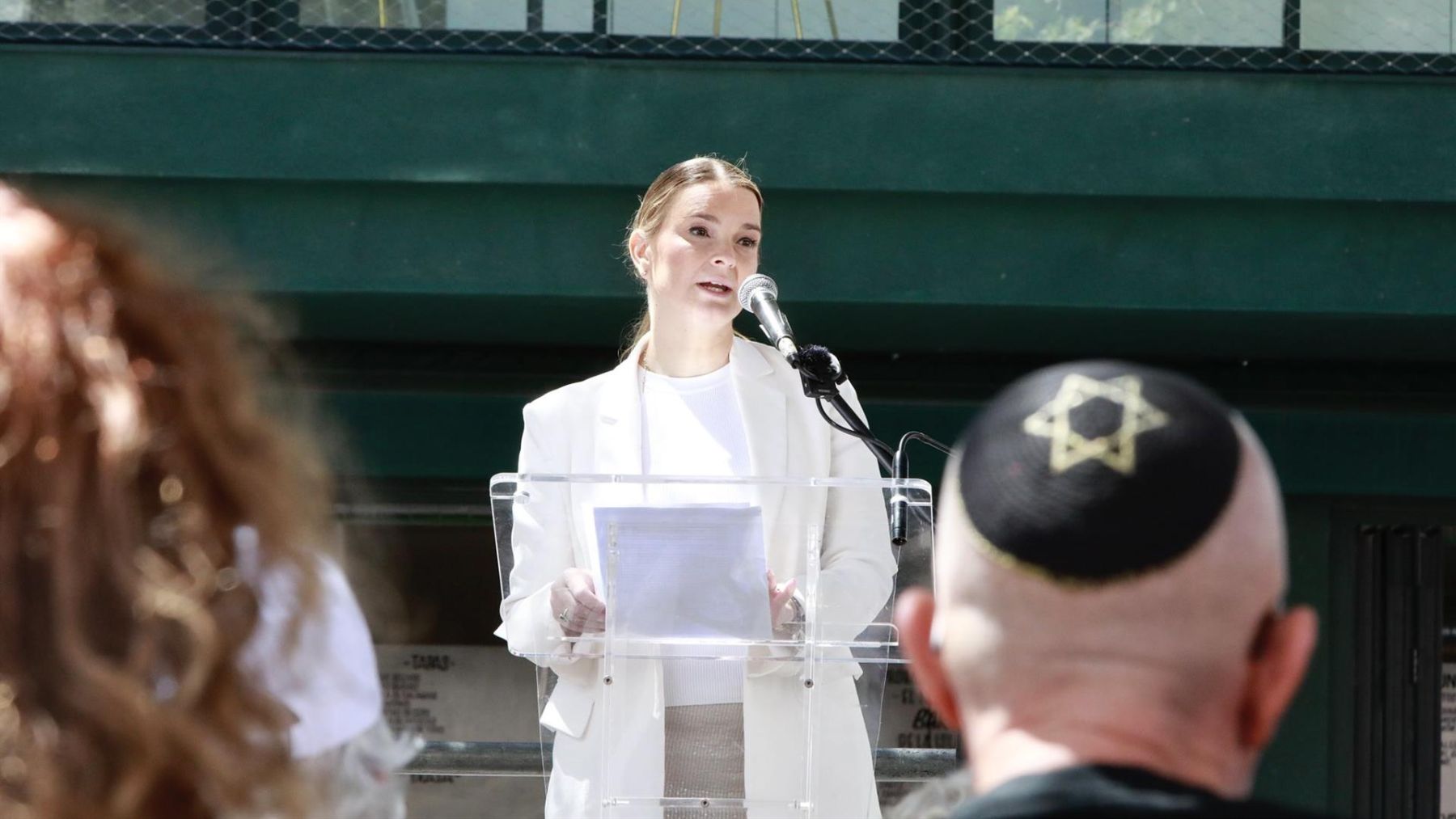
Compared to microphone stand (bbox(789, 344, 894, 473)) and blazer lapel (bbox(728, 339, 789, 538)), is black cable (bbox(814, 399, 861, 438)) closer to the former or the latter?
microphone stand (bbox(789, 344, 894, 473))

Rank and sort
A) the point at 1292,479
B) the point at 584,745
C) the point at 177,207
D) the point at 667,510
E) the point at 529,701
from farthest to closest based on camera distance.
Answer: the point at 529,701 < the point at 1292,479 < the point at 177,207 < the point at 584,745 < the point at 667,510

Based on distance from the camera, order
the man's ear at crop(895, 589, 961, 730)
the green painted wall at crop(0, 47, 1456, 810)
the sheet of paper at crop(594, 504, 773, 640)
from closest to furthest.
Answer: the man's ear at crop(895, 589, 961, 730), the sheet of paper at crop(594, 504, 773, 640), the green painted wall at crop(0, 47, 1456, 810)

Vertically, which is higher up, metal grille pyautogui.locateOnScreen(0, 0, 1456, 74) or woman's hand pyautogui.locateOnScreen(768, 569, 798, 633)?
metal grille pyautogui.locateOnScreen(0, 0, 1456, 74)

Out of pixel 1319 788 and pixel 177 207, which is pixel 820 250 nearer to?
pixel 177 207

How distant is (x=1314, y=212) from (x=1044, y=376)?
541cm

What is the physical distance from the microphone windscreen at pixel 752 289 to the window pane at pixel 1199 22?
3863mm

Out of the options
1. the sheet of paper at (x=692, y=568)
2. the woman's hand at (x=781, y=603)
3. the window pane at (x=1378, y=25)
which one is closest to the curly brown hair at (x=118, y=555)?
the sheet of paper at (x=692, y=568)

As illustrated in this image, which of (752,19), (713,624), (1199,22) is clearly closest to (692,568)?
(713,624)

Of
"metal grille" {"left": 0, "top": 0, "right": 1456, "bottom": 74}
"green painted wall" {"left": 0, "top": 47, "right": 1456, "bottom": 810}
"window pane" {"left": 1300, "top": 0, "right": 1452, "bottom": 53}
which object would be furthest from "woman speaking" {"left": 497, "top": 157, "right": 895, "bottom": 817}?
"window pane" {"left": 1300, "top": 0, "right": 1452, "bottom": 53}

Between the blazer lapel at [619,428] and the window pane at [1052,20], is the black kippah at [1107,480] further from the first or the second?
the window pane at [1052,20]

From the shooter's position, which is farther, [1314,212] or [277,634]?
[1314,212]

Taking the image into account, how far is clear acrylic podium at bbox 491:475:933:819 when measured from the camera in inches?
108

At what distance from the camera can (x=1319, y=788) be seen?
736 cm

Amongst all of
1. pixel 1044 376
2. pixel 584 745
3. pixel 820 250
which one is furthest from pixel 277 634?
pixel 820 250
